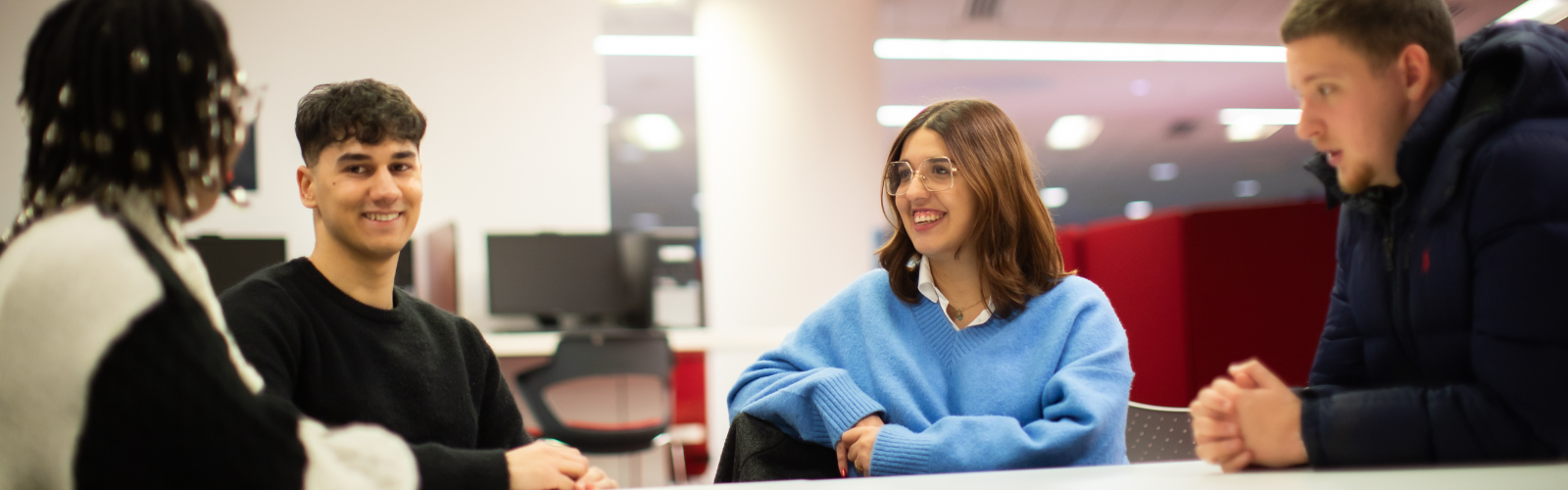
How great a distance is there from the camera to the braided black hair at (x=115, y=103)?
62cm

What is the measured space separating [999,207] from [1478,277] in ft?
2.13

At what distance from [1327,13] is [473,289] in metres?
4.15

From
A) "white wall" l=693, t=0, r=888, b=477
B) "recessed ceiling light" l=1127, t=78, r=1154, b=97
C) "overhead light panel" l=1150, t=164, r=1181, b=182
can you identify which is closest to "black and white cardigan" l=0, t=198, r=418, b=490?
"white wall" l=693, t=0, r=888, b=477

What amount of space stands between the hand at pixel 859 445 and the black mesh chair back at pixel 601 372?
2.15 meters

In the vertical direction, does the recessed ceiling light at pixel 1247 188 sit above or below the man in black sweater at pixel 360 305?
above

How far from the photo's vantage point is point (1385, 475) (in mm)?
803

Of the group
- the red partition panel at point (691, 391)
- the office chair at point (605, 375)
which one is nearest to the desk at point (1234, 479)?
the office chair at point (605, 375)

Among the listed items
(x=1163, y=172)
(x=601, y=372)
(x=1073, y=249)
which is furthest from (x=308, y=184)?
(x=1163, y=172)

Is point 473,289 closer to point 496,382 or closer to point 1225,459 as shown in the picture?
point 496,382

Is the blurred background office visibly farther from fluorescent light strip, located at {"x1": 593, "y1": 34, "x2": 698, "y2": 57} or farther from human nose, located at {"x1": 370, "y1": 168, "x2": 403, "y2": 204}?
human nose, located at {"x1": 370, "y1": 168, "x2": 403, "y2": 204}

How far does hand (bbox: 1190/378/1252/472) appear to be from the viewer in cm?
87

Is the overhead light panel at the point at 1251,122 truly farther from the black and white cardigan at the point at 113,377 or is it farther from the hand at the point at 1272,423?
the black and white cardigan at the point at 113,377

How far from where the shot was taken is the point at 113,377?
556mm

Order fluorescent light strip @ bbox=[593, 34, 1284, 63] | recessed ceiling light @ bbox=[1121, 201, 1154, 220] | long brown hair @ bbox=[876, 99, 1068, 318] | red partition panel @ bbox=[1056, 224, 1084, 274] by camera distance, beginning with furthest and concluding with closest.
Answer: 1. recessed ceiling light @ bbox=[1121, 201, 1154, 220]
2. fluorescent light strip @ bbox=[593, 34, 1284, 63]
3. red partition panel @ bbox=[1056, 224, 1084, 274]
4. long brown hair @ bbox=[876, 99, 1068, 318]
